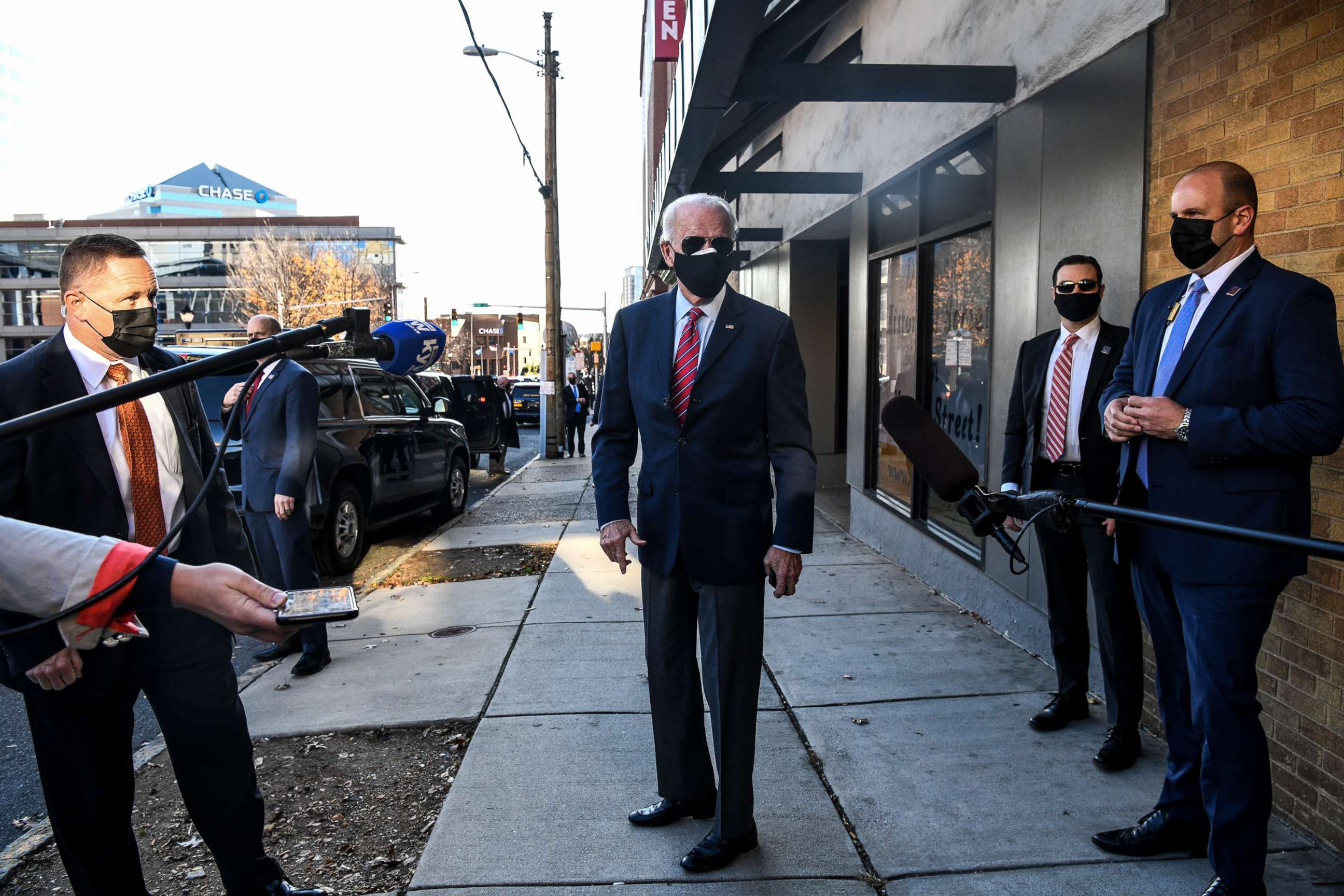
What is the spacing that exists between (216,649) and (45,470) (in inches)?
26.0

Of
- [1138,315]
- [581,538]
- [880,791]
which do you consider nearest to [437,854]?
[880,791]

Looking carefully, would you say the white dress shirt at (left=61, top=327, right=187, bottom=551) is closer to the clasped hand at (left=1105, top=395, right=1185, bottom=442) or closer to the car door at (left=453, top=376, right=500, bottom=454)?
the clasped hand at (left=1105, top=395, right=1185, bottom=442)

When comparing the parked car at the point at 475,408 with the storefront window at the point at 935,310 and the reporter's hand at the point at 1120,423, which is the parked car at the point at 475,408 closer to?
the storefront window at the point at 935,310

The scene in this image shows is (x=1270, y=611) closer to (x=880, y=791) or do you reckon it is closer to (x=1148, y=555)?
(x=1148, y=555)

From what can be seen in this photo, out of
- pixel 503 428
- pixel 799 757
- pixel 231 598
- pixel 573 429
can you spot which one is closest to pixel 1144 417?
pixel 799 757

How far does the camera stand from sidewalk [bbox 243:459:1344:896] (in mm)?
3064

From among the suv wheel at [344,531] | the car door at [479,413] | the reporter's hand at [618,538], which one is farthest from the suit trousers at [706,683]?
the car door at [479,413]

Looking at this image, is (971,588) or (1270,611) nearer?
(1270,611)

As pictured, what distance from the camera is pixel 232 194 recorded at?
505ft

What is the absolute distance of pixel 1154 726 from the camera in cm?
410

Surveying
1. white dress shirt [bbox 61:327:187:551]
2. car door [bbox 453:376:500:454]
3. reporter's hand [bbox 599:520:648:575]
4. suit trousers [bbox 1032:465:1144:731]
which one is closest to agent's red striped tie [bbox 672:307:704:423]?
reporter's hand [bbox 599:520:648:575]

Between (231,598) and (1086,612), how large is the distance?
12.2 ft

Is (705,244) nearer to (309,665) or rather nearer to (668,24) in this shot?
(309,665)

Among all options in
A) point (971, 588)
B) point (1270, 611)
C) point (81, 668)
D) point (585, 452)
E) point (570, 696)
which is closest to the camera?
point (81, 668)
